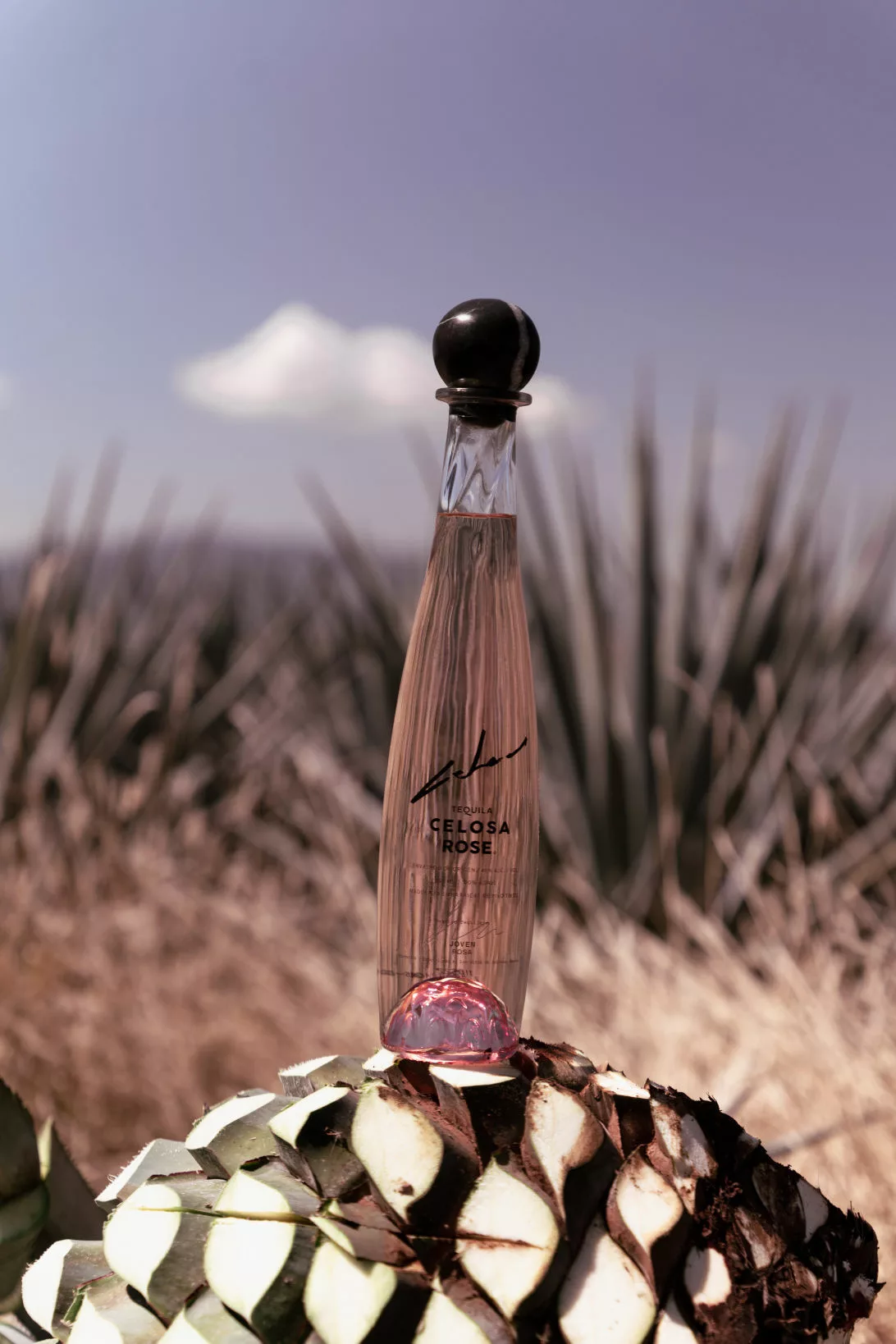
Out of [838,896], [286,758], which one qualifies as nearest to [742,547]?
[838,896]

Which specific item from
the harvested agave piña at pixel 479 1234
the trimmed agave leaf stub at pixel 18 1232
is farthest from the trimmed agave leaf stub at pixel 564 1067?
the trimmed agave leaf stub at pixel 18 1232

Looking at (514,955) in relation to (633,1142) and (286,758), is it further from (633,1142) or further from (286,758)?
(286,758)

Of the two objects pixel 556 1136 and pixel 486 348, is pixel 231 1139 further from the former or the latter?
pixel 486 348

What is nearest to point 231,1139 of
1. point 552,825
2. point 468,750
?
point 468,750

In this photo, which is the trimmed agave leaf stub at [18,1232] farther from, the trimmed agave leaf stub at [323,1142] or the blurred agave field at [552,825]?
the blurred agave field at [552,825]

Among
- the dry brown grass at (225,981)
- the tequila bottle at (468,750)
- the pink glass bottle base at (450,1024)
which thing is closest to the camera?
the pink glass bottle base at (450,1024)
